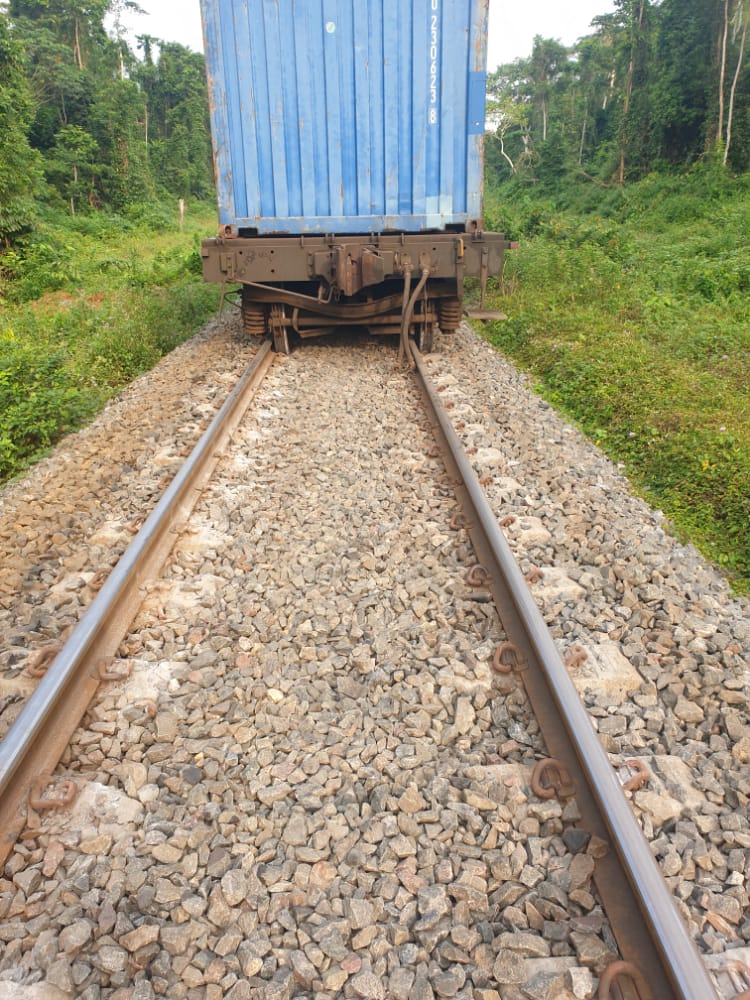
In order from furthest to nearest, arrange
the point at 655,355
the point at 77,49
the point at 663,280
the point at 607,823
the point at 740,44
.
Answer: the point at 77,49, the point at 740,44, the point at 663,280, the point at 655,355, the point at 607,823

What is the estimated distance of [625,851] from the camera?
1.62m

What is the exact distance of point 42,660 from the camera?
8.25 ft

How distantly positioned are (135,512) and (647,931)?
3.06m

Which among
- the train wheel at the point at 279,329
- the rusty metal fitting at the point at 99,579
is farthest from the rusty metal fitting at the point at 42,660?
the train wheel at the point at 279,329

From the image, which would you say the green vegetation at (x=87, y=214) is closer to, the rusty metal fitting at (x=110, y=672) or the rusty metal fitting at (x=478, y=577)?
the rusty metal fitting at (x=110, y=672)

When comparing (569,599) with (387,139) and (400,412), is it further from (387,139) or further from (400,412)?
(387,139)

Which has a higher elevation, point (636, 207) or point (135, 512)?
point (636, 207)

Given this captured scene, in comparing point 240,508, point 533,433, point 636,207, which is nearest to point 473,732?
point 240,508

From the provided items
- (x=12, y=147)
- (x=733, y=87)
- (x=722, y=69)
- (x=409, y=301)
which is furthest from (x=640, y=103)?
(x=409, y=301)

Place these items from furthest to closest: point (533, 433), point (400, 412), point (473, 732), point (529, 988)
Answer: point (400, 412), point (533, 433), point (473, 732), point (529, 988)

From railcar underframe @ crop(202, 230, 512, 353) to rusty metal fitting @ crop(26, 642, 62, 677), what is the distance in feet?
15.9

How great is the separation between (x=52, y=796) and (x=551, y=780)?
141cm

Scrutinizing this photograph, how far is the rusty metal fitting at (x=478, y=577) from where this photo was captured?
2.94 metres

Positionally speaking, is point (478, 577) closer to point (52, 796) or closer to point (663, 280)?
point (52, 796)
